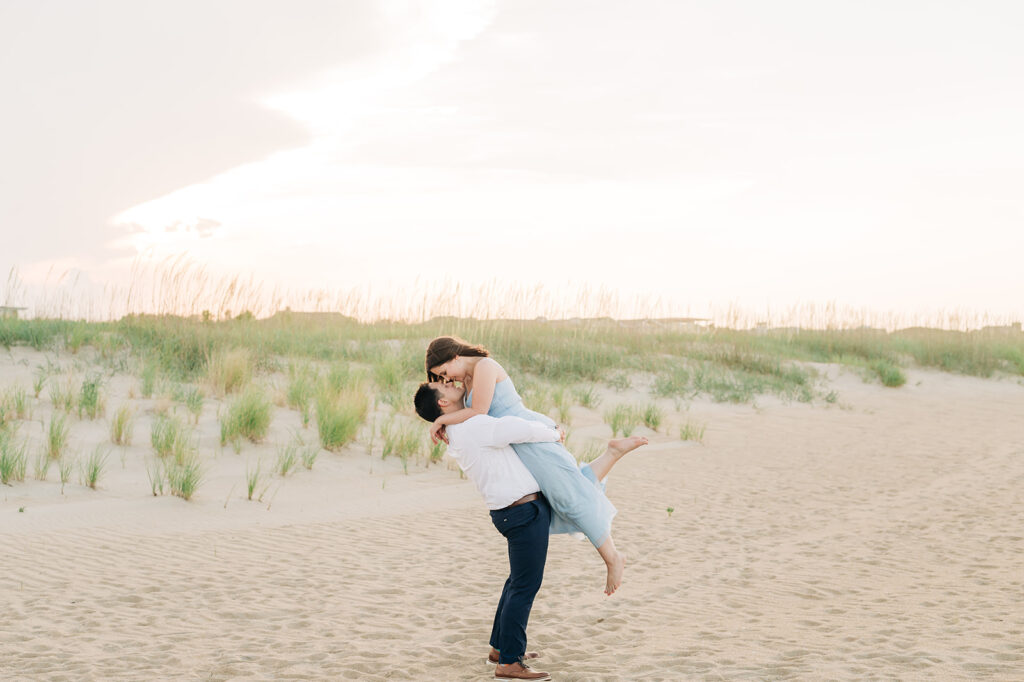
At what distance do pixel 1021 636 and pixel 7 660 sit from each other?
4.92 metres

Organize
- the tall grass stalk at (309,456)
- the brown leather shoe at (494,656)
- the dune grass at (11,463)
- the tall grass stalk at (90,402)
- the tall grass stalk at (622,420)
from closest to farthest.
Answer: the brown leather shoe at (494,656)
the dune grass at (11,463)
the tall grass stalk at (309,456)
the tall grass stalk at (90,402)
the tall grass stalk at (622,420)

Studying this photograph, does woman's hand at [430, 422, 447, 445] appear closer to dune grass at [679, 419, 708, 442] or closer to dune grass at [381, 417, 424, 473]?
dune grass at [381, 417, 424, 473]

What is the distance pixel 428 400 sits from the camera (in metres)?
3.83

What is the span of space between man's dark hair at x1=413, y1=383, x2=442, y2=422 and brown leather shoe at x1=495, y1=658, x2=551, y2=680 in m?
1.14

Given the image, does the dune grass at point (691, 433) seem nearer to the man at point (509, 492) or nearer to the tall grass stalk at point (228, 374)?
the tall grass stalk at point (228, 374)

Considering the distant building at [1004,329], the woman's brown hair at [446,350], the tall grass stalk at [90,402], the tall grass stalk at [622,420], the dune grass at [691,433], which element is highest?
the distant building at [1004,329]

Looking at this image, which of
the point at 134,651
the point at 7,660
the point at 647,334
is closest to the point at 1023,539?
the point at 134,651

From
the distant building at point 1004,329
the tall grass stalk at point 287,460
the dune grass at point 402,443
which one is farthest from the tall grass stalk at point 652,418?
the distant building at point 1004,329

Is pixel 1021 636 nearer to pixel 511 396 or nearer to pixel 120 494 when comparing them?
pixel 511 396

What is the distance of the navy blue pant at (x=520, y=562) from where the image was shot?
3742mm

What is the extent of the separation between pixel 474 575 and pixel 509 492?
221 cm

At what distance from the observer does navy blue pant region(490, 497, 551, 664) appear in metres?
3.74

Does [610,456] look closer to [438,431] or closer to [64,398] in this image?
[438,431]

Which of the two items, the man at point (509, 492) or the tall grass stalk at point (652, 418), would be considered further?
the tall grass stalk at point (652, 418)
